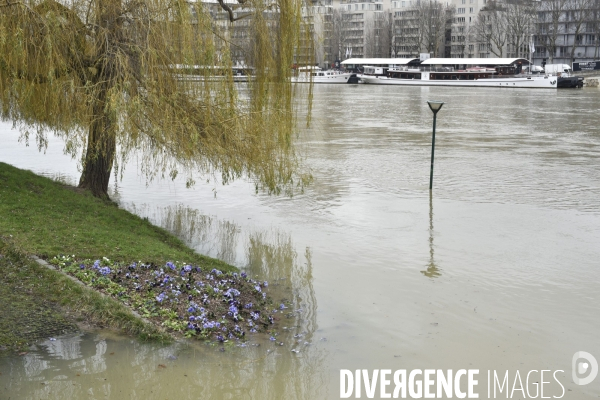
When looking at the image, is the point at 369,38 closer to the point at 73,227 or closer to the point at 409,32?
the point at 409,32

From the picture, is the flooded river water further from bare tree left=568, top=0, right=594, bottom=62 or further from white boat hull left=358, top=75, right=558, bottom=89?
bare tree left=568, top=0, right=594, bottom=62

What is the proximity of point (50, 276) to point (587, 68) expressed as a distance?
117m

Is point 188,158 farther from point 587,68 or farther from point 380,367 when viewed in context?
point 587,68

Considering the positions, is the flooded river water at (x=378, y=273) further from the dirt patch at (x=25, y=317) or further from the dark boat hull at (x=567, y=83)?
the dark boat hull at (x=567, y=83)

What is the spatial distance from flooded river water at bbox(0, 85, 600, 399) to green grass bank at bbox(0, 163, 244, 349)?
0.39 meters

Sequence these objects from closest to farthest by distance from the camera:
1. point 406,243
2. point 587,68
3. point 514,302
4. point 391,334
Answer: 1. point 391,334
2. point 514,302
3. point 406,243
4. point 587,68

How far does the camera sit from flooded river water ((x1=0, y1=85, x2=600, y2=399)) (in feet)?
26.3

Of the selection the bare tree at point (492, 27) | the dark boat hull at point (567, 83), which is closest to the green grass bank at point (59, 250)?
the dark boat hull at point (567, 83)

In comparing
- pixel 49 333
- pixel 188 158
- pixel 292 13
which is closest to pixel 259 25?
pixel 292 13

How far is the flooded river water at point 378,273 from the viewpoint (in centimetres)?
802

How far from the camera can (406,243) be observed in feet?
46.9

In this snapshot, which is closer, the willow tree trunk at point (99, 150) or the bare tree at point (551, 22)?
the willow tree trunk at point (99, 150)

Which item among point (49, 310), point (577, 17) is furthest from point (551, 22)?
point (49, 310)

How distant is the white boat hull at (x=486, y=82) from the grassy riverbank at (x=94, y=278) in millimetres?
78471
